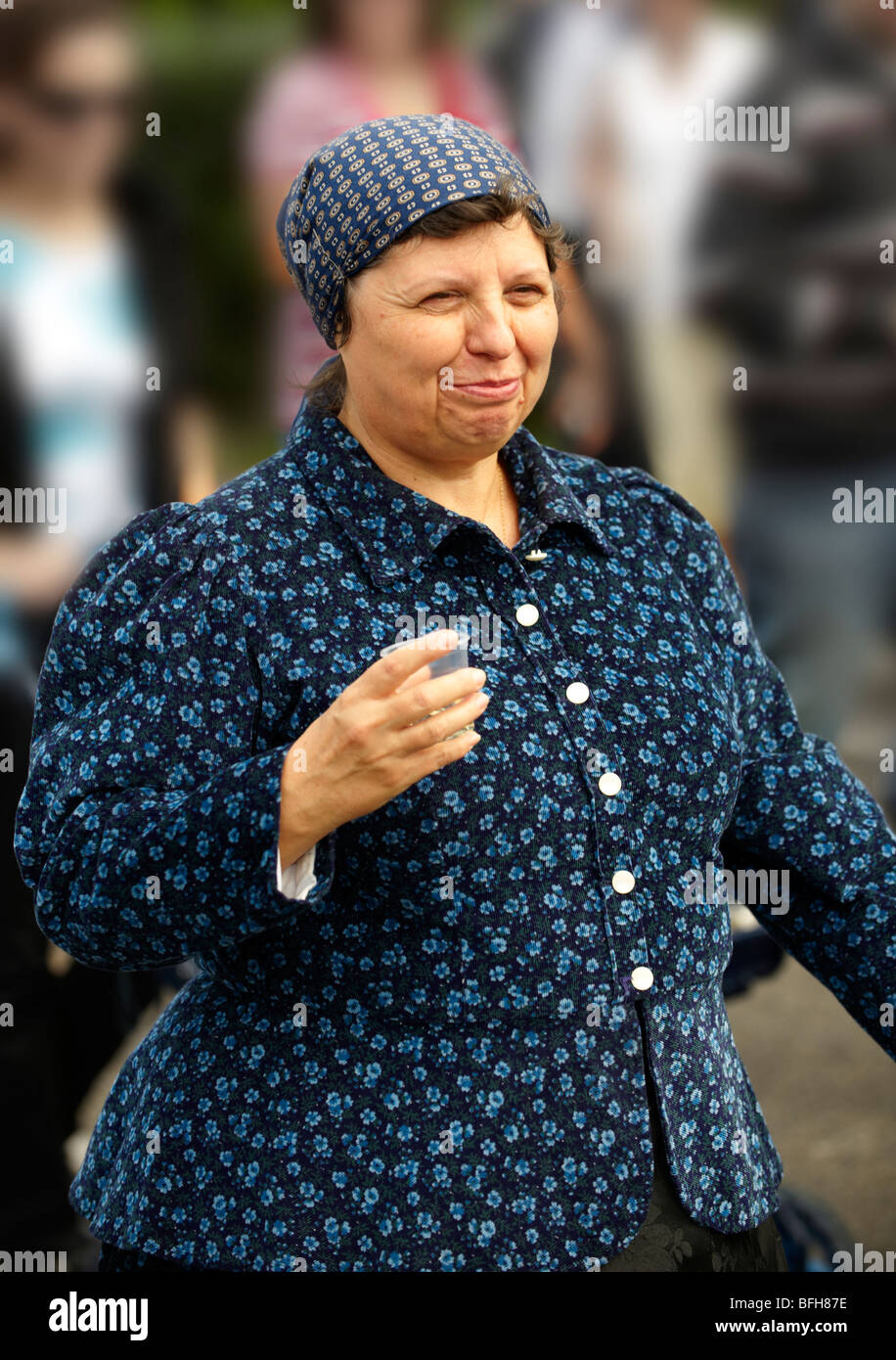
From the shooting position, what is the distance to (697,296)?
13.4 feet

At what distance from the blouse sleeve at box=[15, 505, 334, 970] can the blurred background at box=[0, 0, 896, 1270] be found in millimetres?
1376

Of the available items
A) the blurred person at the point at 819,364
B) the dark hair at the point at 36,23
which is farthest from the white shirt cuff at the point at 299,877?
the blurred person at the point at 819,364

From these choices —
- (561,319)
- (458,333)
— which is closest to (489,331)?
(458,333)

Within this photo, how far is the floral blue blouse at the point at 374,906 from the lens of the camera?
5.17 feet

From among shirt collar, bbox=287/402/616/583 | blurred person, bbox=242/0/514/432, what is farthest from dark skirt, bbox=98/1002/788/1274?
blurred person, bbox=242/0/514/432

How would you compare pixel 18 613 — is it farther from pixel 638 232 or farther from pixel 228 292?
pixel 638 232

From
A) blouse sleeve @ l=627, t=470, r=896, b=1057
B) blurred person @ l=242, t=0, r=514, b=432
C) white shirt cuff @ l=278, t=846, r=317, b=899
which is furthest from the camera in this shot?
blurred person @ l=242, t=0, r=514, b=432

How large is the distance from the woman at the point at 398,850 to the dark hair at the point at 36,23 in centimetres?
185

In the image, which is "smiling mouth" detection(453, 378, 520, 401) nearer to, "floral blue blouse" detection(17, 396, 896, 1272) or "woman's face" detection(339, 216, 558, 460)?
"woman's face" detection(339, 216, 558, 460)

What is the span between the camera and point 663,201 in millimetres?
3939

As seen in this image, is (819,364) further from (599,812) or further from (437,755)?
(437,755)

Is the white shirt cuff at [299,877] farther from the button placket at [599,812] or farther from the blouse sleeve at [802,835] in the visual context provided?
the blouse sleeve at [802,835]

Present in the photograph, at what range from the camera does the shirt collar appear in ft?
5.60
